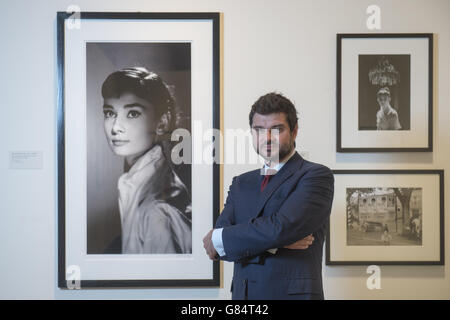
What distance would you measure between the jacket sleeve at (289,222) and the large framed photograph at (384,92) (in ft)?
2.12

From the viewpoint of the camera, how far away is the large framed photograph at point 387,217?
1.95 meters

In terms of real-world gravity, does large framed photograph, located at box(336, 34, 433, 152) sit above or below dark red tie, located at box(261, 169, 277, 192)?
above

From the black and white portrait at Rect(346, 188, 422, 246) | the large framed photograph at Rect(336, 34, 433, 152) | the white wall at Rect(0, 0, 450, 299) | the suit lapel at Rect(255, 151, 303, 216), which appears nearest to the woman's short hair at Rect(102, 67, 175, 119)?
the white wall at Rect(0, 0, 450, 299)

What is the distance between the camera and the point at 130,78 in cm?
197

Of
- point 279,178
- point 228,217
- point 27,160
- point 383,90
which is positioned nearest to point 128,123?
point 27,160

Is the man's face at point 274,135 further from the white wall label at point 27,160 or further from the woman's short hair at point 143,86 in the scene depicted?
the white wall label at point 27,160

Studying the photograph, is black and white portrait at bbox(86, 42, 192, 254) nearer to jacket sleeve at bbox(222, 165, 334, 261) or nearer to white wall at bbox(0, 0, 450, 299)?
white wall at bbox(0, 0, 450, 299)

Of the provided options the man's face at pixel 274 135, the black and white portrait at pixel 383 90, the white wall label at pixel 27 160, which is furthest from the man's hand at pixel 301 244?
the white wall label at pixel 27 160

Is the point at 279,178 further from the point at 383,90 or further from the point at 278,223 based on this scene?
the point at 383,90

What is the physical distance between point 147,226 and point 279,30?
1211 mm

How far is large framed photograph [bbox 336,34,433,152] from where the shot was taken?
1949 millimetres

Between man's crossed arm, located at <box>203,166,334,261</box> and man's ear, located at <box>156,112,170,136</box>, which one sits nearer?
man's crossed arm, located at <box>203,166,334,261</box>

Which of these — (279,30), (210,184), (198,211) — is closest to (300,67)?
Answer: (279,30)

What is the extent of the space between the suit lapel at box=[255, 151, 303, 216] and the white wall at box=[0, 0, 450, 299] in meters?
0.54
